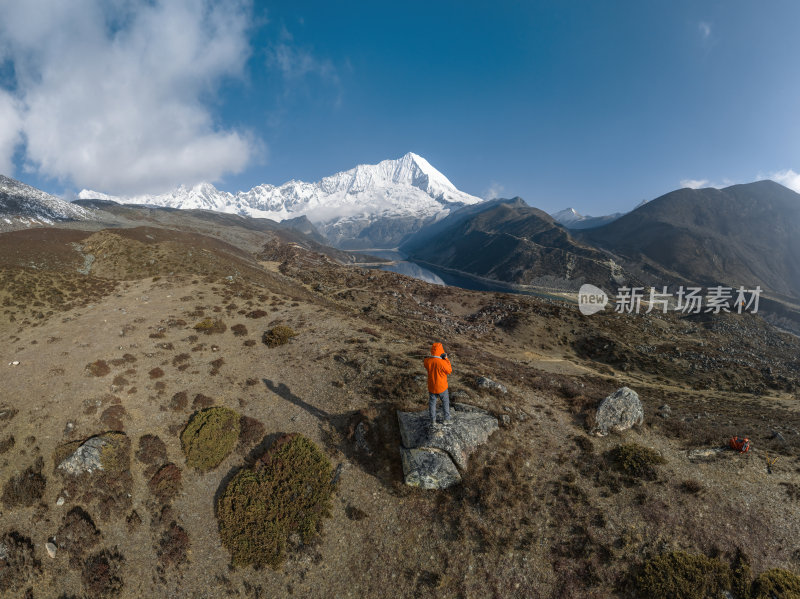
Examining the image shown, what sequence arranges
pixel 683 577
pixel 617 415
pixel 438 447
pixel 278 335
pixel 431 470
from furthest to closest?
1. pixel 278 335
2. pixel 617 415
3. pixel 438 447
4. pixel 431 470
5. pixel 683 577

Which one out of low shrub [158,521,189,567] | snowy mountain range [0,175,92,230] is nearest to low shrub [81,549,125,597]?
low shrub [158,521,189,567]

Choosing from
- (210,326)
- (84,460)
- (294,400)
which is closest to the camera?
(84,460)

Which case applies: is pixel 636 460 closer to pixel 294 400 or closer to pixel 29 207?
pixel 294 400

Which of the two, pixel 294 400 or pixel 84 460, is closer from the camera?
pixel 84 460

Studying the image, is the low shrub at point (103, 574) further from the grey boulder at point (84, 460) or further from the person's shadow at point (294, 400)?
the person's shadow at point (294, 400)

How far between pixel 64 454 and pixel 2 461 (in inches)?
105

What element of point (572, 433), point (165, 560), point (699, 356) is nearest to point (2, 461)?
point (165, 560)

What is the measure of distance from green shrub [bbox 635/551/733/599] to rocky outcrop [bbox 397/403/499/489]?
21.6ft

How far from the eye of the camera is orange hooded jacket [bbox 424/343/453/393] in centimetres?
1329

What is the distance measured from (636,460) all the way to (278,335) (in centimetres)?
2539

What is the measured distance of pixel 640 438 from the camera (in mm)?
16359

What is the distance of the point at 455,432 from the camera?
1432 centimetres

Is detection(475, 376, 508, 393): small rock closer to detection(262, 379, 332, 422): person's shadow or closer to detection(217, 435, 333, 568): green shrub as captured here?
detection(262, 379, 332, 422): person's shadow

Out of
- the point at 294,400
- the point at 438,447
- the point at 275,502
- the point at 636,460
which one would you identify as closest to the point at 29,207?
the point at 294,400
